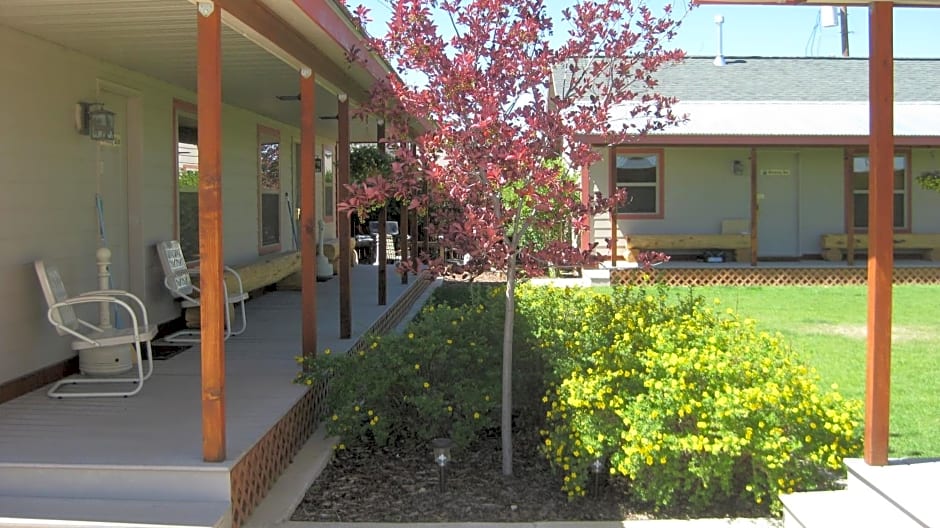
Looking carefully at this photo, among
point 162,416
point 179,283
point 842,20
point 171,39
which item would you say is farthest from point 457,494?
point 842,20

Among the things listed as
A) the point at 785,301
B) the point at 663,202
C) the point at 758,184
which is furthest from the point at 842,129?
the point at 785,301

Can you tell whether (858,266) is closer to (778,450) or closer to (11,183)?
(778,450)

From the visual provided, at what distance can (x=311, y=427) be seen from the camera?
520cm

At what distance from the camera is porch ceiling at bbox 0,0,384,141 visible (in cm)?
457

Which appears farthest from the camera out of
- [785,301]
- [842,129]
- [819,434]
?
[842,129]

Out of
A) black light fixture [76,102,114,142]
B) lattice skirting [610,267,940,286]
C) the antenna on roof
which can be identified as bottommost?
lattice skirting [610,267,940,286]

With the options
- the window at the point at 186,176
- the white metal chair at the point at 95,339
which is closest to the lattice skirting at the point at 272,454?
the white metal chair at the point at 95,339

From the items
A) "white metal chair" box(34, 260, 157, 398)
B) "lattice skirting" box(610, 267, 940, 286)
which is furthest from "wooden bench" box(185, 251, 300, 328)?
"lattice skirting" box(610, 267, 940, 286)

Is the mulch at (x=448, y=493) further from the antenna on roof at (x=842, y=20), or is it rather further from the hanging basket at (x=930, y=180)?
the antenna on roof at (x=842, y=20)

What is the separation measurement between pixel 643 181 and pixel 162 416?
488 inches

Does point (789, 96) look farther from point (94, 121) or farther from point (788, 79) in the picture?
point (94, 121)

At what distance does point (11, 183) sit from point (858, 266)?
44.1ft

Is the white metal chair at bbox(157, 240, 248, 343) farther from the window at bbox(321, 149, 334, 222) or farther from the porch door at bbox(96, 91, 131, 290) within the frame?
the window at bbox(321, 149, 334, 222)

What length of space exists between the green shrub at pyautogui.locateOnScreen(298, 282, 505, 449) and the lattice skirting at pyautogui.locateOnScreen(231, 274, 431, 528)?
0.20 metres
